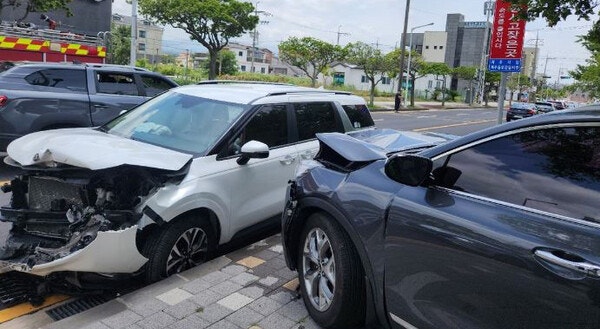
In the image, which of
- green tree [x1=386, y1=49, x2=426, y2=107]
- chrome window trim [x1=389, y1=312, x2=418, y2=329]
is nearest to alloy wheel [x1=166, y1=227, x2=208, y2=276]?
chrome window trim [x1=389, y1=312, x2=418, y2=329]

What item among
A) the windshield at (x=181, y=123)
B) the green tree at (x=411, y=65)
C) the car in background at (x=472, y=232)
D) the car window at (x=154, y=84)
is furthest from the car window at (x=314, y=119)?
the green tree at (x=411, y=65)

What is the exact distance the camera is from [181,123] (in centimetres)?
449

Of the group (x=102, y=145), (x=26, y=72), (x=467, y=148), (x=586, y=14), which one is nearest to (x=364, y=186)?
(x=467, y=148)

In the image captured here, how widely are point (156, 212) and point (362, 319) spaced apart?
1557 mm

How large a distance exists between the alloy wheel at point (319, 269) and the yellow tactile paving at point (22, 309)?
1782 mm

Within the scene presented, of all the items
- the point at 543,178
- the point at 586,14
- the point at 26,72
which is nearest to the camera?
the point at 543,178

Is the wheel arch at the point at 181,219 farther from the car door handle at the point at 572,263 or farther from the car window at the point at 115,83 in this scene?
the car window at the point at 115,83

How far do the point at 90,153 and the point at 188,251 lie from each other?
104 cm

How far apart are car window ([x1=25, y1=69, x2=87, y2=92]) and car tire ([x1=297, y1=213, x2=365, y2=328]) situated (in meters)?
5.84

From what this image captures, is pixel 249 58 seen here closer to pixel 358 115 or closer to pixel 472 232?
pixel 358 115

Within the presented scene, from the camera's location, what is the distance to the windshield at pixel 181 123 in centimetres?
425

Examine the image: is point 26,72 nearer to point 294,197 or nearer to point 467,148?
point 294,197

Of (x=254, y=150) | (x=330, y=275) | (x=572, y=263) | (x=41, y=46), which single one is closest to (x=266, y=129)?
(x=254, y=150)

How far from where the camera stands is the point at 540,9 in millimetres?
5328
